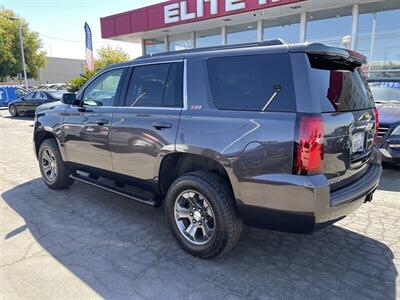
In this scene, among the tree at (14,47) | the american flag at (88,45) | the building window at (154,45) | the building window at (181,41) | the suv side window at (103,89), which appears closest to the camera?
the suv side window at (103,89)

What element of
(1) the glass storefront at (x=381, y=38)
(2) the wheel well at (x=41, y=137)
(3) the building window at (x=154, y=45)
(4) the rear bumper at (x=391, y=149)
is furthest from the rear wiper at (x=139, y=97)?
(3) the building window at (x=154, y=45)

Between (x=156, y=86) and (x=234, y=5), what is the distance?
1012 centimetres

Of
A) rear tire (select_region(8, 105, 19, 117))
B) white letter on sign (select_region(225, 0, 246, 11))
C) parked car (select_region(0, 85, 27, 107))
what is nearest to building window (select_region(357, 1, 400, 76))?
white letter on sign (select_region(225, 0, 246, 11))

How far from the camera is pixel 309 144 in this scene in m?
2.38

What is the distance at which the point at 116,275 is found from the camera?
9.37ft

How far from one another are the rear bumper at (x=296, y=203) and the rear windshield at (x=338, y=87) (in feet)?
2.01

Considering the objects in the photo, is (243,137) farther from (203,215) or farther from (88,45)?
(88,45)

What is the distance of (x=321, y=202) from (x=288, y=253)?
999 mm

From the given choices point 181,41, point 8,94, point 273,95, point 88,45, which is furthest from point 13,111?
point 273,95

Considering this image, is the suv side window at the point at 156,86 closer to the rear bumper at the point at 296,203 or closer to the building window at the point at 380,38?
the rear bumper at the point at 296,203

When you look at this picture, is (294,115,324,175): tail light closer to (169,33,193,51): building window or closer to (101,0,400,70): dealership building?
(101,0,400,70): dealership building

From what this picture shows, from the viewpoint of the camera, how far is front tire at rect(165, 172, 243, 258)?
287cm

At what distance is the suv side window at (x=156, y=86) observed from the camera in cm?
332

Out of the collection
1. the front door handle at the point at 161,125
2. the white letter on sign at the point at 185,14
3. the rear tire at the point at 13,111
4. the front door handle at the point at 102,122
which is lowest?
the rear tire at the point at 13,111
